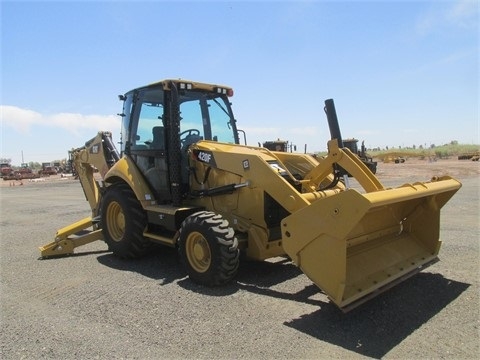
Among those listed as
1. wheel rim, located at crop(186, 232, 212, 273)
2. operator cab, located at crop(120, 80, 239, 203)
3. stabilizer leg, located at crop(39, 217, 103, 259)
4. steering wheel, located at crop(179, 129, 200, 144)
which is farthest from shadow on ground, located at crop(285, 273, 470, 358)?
stabilizer leg, located at crop(39, 217, 103, 259)

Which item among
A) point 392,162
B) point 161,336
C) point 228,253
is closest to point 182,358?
point 161,336

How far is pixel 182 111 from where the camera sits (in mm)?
6703

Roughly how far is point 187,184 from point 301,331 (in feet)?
10.6

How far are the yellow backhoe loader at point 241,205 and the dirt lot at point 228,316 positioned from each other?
0.31 meters

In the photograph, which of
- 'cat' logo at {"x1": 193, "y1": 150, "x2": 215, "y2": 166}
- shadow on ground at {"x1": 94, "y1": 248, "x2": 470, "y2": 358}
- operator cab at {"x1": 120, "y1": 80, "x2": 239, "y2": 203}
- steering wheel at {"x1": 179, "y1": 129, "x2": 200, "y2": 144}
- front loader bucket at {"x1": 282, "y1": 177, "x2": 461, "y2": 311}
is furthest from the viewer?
steering wheel at {"x1": 179, "y1": 129, "x2": 200, "y2": 144}

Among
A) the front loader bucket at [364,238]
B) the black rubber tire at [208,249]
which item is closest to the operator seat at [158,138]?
the black rubber tire at [208,249]

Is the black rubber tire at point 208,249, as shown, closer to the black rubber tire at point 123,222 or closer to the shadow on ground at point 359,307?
the shadow on ground at point 359,307

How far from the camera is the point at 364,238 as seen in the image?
524 centimetres

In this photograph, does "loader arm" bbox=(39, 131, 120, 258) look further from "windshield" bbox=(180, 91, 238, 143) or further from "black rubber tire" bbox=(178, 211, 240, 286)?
"black rubber tire" bbox=(178, 211, 240, 286)

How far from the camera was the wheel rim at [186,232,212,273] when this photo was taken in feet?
17.9

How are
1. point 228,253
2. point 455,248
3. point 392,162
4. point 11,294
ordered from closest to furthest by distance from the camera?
point 228,253 < point 11,294 < point 455,248 < point 392,162

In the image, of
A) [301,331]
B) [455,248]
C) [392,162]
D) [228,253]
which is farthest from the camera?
[392,162]

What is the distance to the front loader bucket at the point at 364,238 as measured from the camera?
416 cm

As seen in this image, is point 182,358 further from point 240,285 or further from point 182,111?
point 182,111
